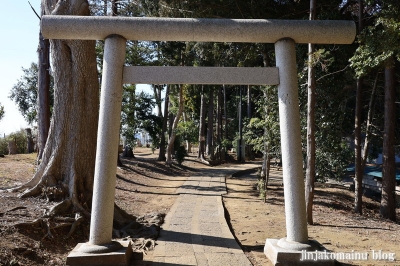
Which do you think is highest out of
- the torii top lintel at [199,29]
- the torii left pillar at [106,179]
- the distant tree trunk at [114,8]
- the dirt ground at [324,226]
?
the distant tree trunk at [114,8]

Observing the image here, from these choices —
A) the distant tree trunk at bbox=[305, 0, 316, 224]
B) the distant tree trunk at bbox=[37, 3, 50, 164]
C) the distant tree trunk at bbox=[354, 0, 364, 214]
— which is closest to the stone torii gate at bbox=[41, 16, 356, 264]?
the distant tree trunk at bbox=[305, 0, 316, 224]

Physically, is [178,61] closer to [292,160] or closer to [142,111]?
[142,111]

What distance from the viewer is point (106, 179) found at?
4.76 metres

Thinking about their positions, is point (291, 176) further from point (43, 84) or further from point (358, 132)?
point (43, 84)

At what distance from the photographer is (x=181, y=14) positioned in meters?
12.4

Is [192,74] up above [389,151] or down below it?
above

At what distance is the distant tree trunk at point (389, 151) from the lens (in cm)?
1081

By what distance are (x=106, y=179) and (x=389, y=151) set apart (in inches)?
393

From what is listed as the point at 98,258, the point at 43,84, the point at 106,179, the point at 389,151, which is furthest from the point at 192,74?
the point at 43,84

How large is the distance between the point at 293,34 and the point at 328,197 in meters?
10.6

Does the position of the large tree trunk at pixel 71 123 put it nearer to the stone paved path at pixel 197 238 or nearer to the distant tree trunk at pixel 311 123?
the stone paved path at pixel 197 238

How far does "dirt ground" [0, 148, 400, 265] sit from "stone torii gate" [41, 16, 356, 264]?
1024 millimetres

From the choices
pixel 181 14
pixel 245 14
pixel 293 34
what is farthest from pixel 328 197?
pixel 293 34

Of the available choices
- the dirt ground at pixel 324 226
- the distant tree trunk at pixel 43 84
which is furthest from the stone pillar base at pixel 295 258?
the distant tree trunk at pixel 43 84
